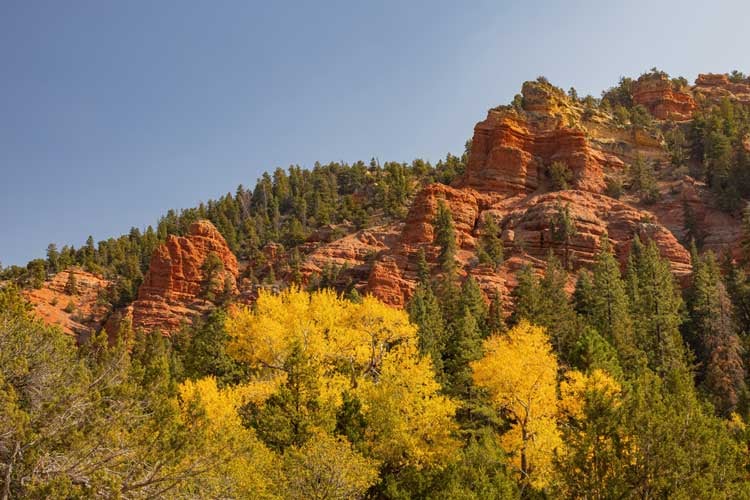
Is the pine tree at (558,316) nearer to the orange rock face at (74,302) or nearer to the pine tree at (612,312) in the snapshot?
the pine tree at (612,312)

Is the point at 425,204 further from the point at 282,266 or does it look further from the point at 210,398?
the point at 210,398

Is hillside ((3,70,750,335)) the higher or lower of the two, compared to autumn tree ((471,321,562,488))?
higher

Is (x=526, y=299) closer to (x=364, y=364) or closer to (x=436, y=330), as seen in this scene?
(x=436, y=330)

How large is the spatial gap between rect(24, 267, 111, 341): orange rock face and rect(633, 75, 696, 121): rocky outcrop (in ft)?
351

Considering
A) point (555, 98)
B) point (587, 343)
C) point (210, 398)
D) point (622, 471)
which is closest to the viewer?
point (622, 471)

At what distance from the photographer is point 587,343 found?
39.6 meters

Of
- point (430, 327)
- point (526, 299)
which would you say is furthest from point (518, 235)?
point (430, 327)

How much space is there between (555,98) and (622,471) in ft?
317

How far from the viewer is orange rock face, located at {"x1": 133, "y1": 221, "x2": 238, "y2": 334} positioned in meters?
80.4

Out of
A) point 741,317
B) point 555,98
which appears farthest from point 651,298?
point 555,98

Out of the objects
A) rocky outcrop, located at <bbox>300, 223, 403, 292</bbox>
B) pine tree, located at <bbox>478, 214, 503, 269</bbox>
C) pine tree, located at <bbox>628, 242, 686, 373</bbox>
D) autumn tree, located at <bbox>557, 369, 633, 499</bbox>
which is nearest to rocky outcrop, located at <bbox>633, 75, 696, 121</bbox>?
pine tree, located at <bbox>478, 214, 503, 269</bbox>

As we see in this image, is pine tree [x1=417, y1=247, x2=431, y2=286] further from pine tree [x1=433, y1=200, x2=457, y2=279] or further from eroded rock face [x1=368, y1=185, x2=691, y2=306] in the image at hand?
pine tree [x1=433, y1=200, x2=457, y2=279]

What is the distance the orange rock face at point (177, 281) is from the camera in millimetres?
80438

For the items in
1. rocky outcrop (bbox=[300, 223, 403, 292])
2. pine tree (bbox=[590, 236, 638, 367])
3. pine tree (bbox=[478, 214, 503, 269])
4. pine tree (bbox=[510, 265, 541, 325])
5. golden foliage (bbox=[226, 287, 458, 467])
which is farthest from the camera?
rocky outcrop (bbox=[300, 223, 403, 292])
